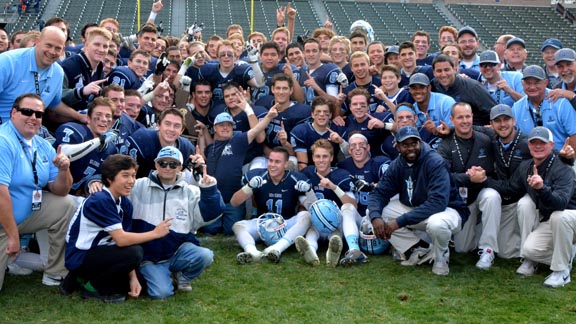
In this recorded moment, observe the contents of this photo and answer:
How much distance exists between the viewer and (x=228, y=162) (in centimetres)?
773

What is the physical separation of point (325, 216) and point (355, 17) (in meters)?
28.0

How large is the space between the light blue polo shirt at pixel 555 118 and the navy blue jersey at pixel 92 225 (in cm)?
436

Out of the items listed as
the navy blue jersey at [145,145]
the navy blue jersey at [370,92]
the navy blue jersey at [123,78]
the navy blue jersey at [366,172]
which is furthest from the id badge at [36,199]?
the navy blue jersey at [370,92]

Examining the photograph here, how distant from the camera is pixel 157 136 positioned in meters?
7.01

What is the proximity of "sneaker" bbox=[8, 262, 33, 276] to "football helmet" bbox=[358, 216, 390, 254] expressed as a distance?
129 inches

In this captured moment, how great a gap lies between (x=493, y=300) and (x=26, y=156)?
4130 mm

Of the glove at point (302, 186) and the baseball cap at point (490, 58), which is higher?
the baseball cap at point (490, 58)

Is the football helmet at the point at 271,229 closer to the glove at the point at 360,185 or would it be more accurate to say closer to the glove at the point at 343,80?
the glove at the point at 360,185

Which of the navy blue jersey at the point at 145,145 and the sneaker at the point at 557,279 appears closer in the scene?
the sneaker at the point at 557,279

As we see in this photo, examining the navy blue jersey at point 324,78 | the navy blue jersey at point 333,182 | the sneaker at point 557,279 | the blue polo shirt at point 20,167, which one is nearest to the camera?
the blue polo shirt at point 20,167

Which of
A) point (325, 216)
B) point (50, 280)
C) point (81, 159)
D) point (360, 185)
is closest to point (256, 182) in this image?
point (325, 216)

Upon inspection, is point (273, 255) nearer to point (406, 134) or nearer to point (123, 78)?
point (406, 134)

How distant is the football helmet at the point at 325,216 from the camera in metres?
6.75

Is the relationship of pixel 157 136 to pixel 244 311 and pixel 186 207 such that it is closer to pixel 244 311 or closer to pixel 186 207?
pixel 186 207
